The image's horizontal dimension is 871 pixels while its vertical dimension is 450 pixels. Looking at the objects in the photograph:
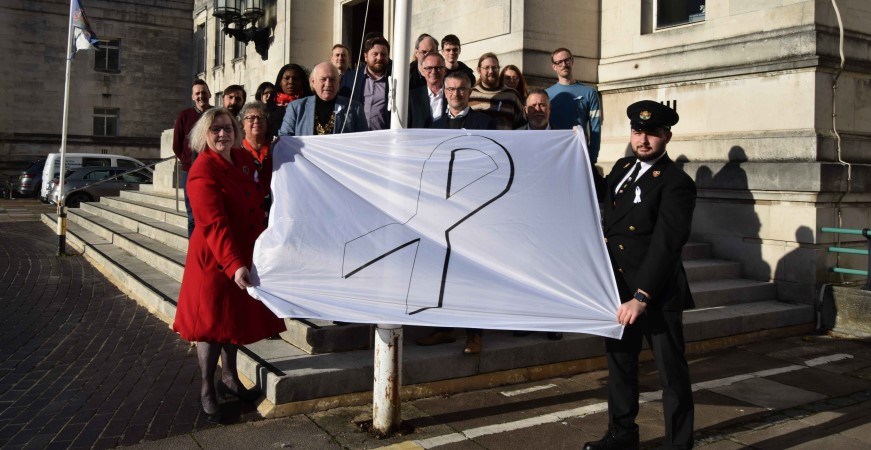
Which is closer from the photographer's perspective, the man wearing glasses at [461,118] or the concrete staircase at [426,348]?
the concrete staircase at [426,348]

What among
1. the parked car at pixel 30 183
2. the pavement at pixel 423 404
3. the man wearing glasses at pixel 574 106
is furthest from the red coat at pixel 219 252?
the parked car at pixel 30 183

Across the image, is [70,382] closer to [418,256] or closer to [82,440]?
[82,440]

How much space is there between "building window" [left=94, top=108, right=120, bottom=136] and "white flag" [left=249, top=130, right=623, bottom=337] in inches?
1487

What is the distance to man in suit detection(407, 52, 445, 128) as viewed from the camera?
6160mm

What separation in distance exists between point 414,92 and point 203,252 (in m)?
2.41

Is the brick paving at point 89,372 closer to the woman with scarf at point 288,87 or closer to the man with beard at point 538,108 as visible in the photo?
the woman with scarf at point 288,87

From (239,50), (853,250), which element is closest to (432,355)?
(853,250)

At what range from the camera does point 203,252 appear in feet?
16.3

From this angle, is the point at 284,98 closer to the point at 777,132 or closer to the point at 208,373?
the point at 208,373

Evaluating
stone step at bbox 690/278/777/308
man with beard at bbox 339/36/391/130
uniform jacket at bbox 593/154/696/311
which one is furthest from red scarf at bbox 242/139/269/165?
stone step at bbox 690/278/777/308

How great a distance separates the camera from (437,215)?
468 centimetres

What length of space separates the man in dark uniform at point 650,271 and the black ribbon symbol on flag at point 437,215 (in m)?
0.77

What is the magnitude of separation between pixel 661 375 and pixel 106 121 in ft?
130

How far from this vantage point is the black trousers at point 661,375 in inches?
170
